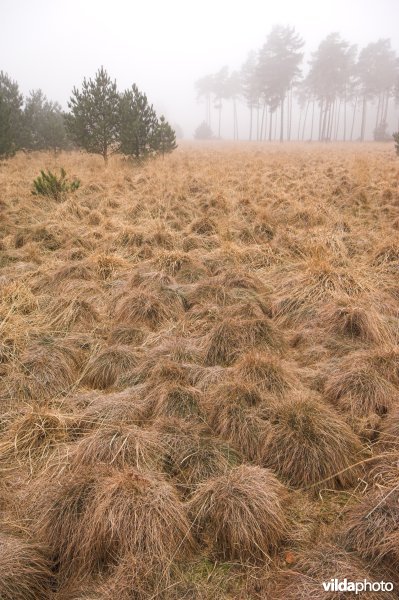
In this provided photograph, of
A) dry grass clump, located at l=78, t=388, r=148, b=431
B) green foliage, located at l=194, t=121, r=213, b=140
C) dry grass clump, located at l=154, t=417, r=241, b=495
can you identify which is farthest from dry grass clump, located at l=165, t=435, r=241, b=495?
green foliage, located at l=194, t=121, r=213, b=140

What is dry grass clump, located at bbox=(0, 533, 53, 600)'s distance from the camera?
1865 millimetres

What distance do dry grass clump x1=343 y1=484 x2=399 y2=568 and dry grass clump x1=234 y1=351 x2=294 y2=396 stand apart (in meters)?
1.13

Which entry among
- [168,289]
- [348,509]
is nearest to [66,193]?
[168,289]

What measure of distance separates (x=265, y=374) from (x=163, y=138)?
1578 centimetres

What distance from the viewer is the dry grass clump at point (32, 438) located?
2855mm

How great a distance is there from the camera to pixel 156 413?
124 inches

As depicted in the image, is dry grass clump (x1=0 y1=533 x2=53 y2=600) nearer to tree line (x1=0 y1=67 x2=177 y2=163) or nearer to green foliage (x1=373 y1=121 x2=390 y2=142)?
tree line (x1=0 y1=67 x2=177 y2=163)

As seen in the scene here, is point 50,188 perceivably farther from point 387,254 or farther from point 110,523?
point 110,523

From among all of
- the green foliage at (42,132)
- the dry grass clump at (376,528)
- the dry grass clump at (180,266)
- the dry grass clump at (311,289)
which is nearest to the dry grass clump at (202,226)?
the dry grass clump at (180,266)

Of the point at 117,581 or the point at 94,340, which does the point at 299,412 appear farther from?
the point at 94,340

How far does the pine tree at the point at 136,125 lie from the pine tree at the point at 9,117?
428cm

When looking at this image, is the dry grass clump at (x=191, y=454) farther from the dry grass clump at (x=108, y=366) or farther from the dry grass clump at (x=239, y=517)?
the dry grass clump at (x=108, y=366)

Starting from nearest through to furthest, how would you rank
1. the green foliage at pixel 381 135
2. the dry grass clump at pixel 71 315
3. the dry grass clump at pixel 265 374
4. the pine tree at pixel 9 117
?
the dry grass clump at pixel 265 374
the dry grass clump at pixel 71 315
the pine tree at pixel 9 117
the green foliage at pixel 381 135

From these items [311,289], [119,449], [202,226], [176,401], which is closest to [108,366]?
[176,401]
